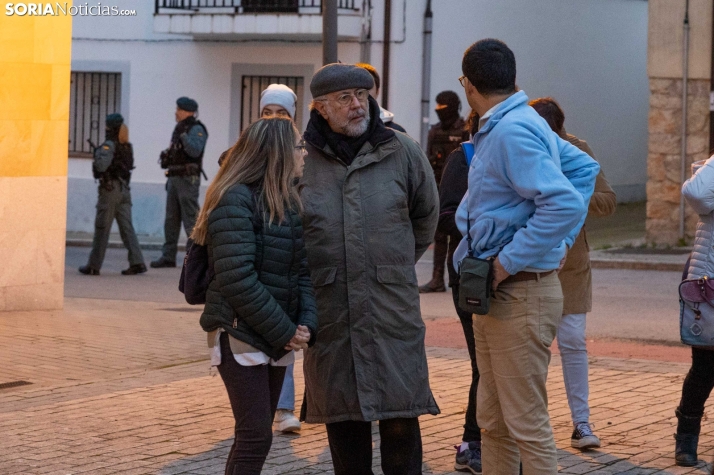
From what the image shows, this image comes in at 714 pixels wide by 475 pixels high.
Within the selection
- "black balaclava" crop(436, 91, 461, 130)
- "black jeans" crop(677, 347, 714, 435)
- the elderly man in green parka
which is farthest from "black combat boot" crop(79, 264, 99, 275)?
the elderly man in green parka

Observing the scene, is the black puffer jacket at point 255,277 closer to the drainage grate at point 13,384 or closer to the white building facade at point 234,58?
the drainage grate at point 13,384

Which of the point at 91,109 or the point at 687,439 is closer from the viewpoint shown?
the point at 687,439

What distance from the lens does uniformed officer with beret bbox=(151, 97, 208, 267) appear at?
1416 centimetres

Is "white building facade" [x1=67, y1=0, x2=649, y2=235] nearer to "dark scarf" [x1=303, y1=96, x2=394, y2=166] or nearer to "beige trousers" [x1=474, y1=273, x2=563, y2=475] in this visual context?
"dark scarf" [x1=303, y1=96, x2=394, y2=166]

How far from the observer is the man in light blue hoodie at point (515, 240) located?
3986mm

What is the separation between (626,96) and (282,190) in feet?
70.7

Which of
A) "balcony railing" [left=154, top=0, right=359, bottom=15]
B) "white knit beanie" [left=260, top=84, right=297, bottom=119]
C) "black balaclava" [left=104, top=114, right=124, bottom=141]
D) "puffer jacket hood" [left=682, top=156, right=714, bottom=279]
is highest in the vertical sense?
"balcony railing" [left=154, top=0, right=359, bottom=15]

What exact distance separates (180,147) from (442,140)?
3.61 meters

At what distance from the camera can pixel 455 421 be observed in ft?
21.1

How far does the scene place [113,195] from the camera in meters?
13.9

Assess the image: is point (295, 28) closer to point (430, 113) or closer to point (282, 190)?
point (430, 113)

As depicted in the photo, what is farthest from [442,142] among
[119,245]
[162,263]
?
[119,245]

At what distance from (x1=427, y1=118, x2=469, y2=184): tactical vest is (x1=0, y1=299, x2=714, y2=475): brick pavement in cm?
400

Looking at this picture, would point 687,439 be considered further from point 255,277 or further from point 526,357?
point 255,277
